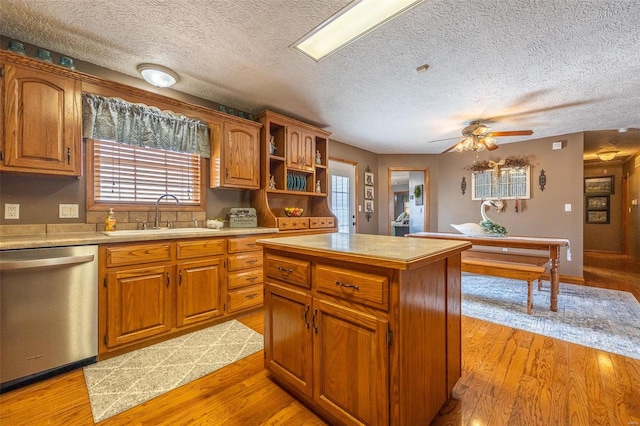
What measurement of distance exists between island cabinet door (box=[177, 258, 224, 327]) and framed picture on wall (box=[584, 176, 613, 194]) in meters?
9.20

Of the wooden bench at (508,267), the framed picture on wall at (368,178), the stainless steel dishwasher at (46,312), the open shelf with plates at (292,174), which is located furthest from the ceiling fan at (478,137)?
the stainless steel dishwasher at (46,312)

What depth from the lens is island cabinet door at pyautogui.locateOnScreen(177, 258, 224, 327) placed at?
91.7 inches

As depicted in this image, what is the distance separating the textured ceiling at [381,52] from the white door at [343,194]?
5.03 ft

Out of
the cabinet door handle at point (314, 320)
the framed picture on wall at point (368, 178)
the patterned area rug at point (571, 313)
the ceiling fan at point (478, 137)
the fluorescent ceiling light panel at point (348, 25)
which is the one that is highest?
the fluorescent ceiling light panel at point (348, 25)

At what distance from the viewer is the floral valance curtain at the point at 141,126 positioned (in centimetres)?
223

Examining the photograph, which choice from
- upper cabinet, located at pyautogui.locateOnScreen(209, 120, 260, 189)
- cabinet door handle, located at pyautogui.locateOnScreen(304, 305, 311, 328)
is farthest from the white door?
cabinet door handle, located at pyautogui.locateOnScreen(304, 305, 311, 328)

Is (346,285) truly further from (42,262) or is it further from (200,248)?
(42,262)

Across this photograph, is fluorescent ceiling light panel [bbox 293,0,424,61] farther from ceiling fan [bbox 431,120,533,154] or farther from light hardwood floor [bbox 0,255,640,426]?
light hardwood floor [bbox 0,255,640,426]

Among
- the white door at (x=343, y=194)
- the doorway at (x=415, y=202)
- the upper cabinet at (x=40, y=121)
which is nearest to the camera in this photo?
the upper cabinet at (x=40, y=121)

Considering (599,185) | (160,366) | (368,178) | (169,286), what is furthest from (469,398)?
(599,185)

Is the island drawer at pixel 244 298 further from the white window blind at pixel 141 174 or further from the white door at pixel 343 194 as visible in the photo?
the white door at pixel 343 194

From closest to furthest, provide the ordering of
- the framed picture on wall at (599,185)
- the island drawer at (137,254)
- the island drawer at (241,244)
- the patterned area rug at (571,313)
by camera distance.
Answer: the island drawer at (137,254)
the patterned area rug at (571,313)
the island drawer at (241,244)
the framed picture on wall at (599,185)

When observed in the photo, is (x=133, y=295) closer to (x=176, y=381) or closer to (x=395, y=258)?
(x=176, y=381)

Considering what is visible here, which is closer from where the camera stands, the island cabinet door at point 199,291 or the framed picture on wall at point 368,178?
the island cabinet door at point 199,291
